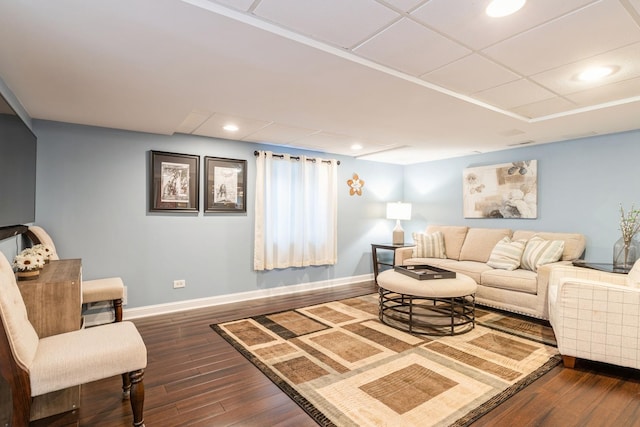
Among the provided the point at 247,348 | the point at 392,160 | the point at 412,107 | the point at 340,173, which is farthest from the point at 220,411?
the point at 392,160

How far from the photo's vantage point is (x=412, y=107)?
3027 millimetres

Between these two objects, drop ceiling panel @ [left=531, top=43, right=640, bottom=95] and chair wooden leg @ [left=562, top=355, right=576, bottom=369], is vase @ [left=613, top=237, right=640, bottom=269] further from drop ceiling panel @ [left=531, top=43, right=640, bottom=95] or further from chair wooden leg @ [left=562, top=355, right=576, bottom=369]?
drop ceiling panel @ [left=531, top=43, right=640, bottom=95]

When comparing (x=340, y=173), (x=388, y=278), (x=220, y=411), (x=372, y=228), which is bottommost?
(x=220, y=411)

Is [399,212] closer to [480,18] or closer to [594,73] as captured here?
[594,73]

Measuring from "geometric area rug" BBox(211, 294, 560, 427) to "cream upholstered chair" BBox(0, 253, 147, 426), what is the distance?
3.51 ft

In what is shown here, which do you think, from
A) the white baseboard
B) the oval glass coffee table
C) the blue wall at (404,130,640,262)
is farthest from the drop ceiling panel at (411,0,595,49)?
the white baseboard

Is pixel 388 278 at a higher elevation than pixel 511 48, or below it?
below

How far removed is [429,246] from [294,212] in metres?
2.24

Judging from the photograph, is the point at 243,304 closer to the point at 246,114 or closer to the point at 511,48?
the point at 246,114

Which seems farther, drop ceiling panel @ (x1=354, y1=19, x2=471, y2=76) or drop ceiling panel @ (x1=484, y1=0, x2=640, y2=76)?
drop ceiling panel @ (x1=354, y1=19, x2=471, y2=76)

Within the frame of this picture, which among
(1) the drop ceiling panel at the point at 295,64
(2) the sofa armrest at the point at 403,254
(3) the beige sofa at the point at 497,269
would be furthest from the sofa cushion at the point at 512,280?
(1) the drop ceiling panel at the point at 295,64

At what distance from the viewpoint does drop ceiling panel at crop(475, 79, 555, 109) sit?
8.52 feet

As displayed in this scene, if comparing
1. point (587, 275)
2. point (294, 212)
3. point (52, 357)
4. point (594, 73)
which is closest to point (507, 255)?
point (587, 275)

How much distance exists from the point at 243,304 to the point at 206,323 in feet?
2.56
